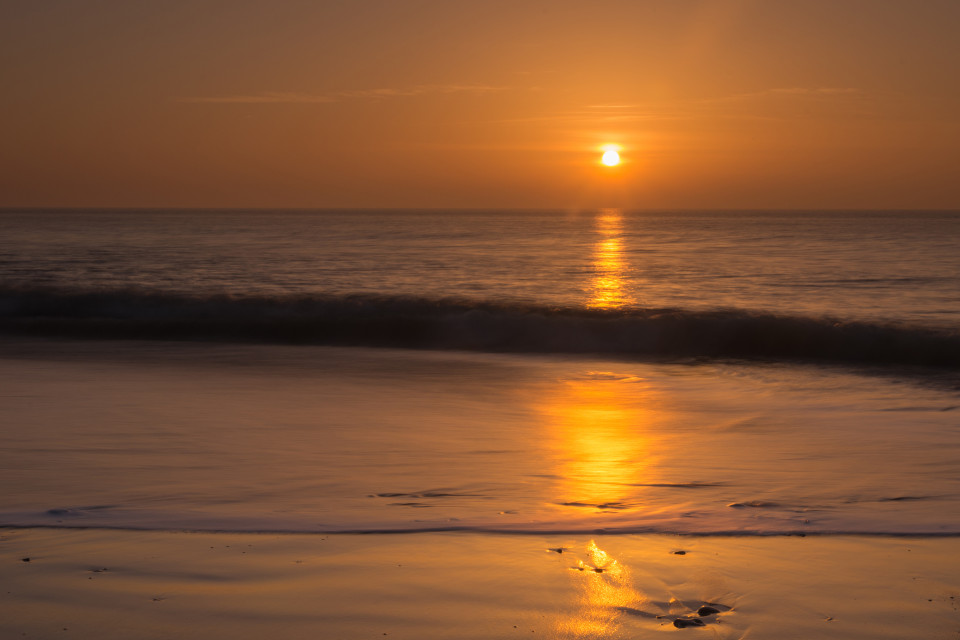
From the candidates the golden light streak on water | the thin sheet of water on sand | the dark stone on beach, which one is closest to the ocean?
the thin sheet of water on sand

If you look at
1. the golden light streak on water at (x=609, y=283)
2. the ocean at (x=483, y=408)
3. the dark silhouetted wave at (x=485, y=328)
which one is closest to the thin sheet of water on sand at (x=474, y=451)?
the ocean at (x=483, y=408)

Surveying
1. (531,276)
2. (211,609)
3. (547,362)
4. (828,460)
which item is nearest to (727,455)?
(828,460)

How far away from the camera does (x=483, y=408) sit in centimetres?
881

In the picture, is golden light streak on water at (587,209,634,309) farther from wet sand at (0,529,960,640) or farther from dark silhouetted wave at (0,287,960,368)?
wet sand at (0,529,960,640)

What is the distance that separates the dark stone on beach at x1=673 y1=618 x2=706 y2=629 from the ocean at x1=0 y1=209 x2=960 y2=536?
1177mm

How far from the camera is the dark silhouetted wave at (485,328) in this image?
14.7m

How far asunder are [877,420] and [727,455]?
8.41ft

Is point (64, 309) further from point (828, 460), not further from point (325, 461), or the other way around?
point (828, 460)

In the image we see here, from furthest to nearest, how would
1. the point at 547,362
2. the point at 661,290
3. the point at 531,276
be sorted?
the point at 531,276, the point at 661,290, the point at 547,362

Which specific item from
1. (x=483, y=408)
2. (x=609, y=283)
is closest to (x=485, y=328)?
(x=483, y=408)

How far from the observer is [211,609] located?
344 centimetres

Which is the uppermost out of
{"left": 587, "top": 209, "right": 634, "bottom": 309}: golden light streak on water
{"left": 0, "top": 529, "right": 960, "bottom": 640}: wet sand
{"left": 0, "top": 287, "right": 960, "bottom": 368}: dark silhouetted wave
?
{"left": 0, "top": 529, "right": 960, "bottom": 640}: wet sand

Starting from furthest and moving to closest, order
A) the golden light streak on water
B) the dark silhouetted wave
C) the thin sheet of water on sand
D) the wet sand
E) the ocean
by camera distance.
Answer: the golden light streak on water
the dark silhouetted wave
the ocean
the thin sheet of water on sand
the wet sand

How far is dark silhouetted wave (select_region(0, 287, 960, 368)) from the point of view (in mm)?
14680
